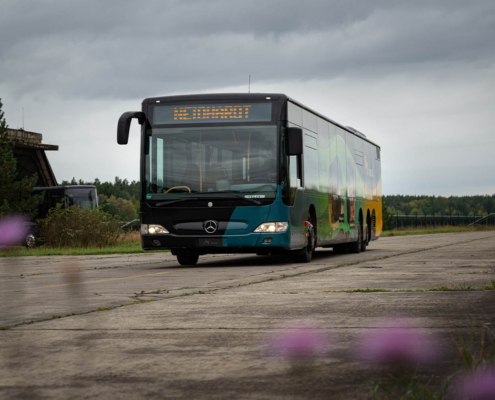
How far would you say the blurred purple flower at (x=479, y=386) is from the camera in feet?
11.1

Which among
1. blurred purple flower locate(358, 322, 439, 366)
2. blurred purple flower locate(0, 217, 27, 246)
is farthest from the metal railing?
blurred purple flower locate(358, 322, 439, 366)

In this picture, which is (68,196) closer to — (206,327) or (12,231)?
(12,231)

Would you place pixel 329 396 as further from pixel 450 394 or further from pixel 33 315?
pixel 33 315

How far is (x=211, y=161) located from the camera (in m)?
15.1

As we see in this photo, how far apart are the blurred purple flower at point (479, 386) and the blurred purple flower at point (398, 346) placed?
75 centimetres

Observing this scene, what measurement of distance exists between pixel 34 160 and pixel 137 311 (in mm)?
37004

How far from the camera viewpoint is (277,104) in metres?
15.4

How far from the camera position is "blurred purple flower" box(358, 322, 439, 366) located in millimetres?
4516

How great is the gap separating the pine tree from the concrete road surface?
1851 cm

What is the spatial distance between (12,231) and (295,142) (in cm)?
1980

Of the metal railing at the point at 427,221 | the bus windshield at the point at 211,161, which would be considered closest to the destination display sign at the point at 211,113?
the bus windshield at the point at 211,161

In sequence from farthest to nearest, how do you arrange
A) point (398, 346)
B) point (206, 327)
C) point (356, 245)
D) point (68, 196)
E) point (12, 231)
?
point (68, 196) < point (12, 231) < point (356, 245) < point (206, 327) < point (398, 346)

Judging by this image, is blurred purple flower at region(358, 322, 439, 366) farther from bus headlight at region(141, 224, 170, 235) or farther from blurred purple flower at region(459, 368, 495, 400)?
bus headlight at region(141, 224, 170, 235)

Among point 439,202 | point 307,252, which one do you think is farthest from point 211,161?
point 439,202
